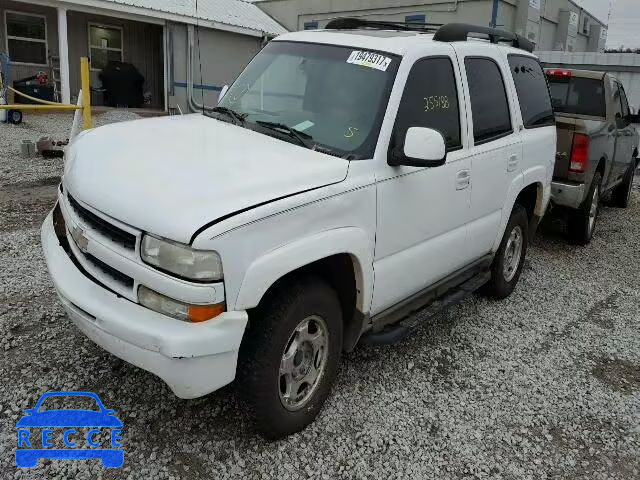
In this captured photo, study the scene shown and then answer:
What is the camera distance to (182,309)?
2.38 meters

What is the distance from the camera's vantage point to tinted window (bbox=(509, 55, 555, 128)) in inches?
187

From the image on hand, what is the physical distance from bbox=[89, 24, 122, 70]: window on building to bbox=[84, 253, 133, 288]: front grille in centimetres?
1651

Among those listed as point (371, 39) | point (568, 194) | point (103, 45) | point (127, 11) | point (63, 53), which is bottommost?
point (568, 194)

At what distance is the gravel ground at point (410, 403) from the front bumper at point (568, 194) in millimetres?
1683

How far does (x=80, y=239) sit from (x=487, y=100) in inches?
120

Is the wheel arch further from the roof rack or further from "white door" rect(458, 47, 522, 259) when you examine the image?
the roof rack

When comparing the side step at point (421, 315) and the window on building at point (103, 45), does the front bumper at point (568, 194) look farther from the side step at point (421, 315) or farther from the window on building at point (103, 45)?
the window on building at point (103, 45)

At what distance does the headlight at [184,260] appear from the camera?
2307 mm

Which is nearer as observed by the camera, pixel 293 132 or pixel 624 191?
pixel 293 132

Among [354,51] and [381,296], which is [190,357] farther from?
[354,51]

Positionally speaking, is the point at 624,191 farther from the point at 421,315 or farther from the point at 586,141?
the point at 421,315

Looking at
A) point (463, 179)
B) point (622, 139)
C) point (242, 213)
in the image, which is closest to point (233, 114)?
point (242, 213)

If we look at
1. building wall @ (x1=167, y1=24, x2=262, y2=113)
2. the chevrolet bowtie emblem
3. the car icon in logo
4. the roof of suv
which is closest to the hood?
the chevrolet bowtie emblem

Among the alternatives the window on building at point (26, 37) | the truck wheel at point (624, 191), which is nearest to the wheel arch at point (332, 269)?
the truck wheel at point (624, 191)
